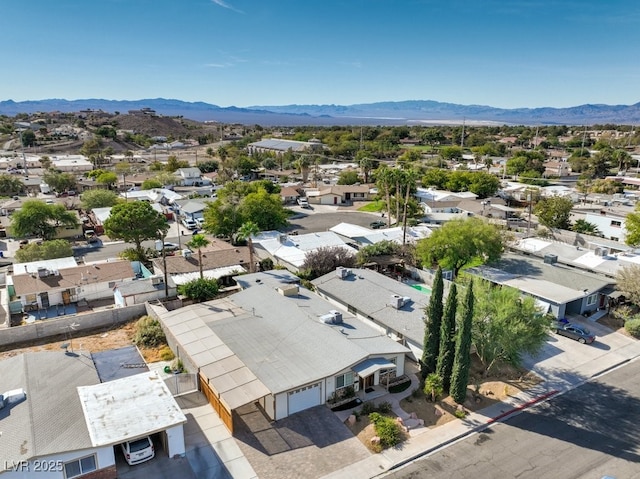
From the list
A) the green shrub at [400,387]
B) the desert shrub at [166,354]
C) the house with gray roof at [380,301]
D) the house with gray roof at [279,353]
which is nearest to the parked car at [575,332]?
the house with gray roof at [380,301]

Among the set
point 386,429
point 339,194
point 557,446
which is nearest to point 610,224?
point 339,194

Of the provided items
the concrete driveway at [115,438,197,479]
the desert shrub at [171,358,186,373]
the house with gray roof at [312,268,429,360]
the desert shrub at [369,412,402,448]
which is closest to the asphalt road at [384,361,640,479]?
the desert shrub at [369,412,402,448]

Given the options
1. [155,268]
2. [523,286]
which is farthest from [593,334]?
[155,268]

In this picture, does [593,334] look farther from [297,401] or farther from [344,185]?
[344,185]

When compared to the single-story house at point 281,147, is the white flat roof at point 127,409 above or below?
below

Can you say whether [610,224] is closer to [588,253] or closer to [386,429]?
[588,253]

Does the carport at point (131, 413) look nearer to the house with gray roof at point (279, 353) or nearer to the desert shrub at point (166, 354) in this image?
the house with gray roof at point (279, 353)
